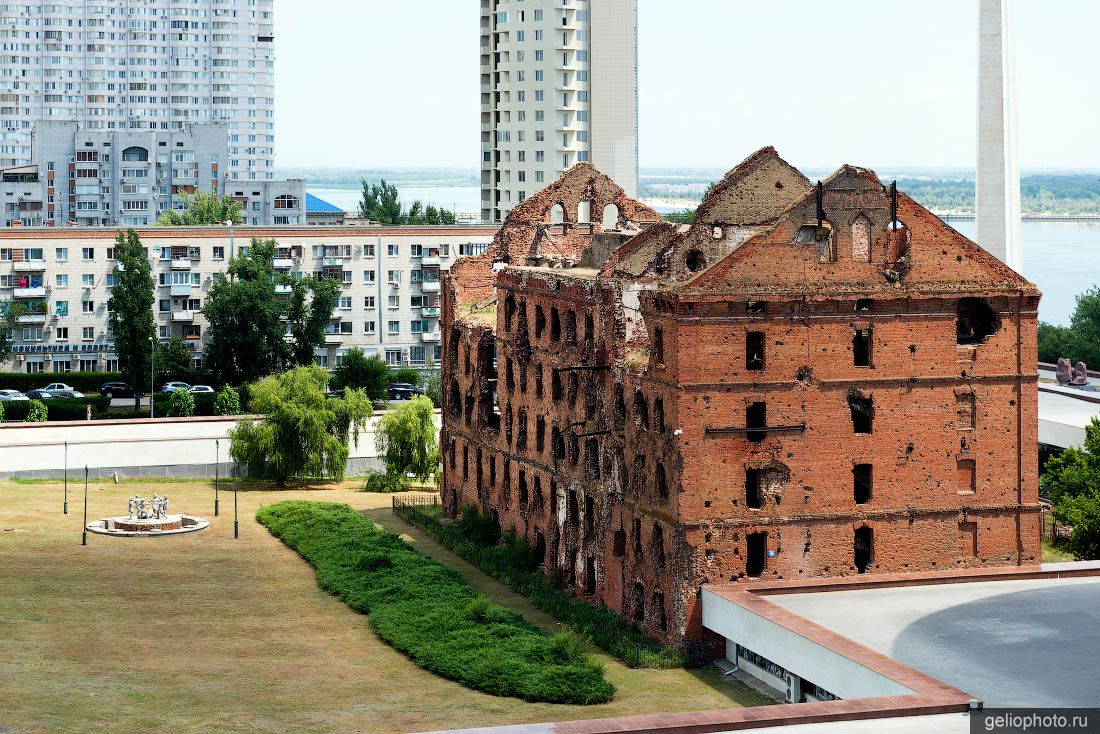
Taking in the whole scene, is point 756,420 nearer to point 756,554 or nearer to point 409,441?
point 756,554

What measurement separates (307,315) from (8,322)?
836 inches

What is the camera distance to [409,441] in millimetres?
101312

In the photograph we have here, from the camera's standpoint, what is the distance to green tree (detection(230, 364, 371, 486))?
100562 millimetres

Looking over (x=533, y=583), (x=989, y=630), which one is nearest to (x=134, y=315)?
(x=533, y=583)

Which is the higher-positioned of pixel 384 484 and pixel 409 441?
pixel 409 441

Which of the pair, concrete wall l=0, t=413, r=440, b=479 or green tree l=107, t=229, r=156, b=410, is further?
green tree l=107, t=229, r=156, b=410

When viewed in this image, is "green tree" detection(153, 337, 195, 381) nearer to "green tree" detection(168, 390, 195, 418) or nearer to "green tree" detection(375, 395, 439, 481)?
"green tree" detection(168, 390, 195, 418)

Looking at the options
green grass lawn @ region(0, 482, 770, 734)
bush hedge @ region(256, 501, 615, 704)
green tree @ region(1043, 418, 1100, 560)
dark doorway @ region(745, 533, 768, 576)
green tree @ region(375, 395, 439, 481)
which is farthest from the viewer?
green tree @ region(375, 395, 439, 481)

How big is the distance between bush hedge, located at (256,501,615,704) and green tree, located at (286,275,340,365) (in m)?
42.8

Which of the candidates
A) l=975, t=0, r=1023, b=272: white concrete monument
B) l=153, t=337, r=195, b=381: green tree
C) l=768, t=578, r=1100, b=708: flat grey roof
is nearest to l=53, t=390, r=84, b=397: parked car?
l=153, t=337, r=195, b=381: green tree

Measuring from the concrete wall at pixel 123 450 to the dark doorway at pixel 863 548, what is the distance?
4441 cm

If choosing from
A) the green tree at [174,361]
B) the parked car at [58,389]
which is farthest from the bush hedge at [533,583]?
the parked car at [58,389]

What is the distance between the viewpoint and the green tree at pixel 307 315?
128 meters

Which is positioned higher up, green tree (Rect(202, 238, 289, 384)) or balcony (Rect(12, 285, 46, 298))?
balcony (Rect(12, 285, 46, 298))
